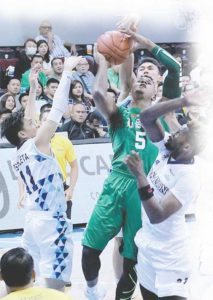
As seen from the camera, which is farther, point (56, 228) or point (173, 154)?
point (56, 228)

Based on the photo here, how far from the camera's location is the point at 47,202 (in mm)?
4285

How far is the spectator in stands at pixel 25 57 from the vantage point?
7191 mm

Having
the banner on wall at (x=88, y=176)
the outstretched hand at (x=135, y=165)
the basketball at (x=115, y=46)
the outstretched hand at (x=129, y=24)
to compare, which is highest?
the outstretched hand at (x=129, y=24)

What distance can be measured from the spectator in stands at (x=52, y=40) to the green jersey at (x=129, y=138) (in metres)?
3.08

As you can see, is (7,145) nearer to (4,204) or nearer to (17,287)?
(4,204)

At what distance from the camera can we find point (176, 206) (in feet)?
10.7

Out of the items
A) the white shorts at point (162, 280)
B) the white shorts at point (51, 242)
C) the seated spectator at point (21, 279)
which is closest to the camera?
the seated spectator at point (21, 279)

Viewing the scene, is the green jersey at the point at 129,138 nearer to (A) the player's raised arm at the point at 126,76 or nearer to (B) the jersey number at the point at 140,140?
(B) the jersey number at the point at 140,140

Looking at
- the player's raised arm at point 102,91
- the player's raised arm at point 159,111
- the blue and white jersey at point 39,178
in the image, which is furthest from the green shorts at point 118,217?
the player's raised arm at point 159,111

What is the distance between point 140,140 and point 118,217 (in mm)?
531

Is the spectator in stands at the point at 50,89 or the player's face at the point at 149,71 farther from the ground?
the player's face at the point at 149,71

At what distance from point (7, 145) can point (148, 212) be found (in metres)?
4.08

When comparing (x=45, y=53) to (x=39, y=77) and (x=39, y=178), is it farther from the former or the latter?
(x=39, y=178)

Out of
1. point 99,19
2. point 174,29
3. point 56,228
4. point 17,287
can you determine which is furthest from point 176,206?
point 174,29
